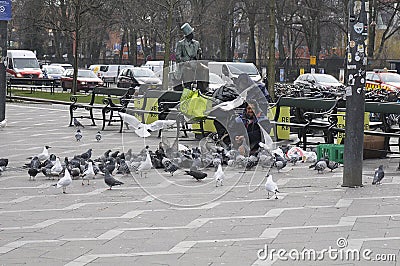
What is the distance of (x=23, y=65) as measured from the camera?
4881cm

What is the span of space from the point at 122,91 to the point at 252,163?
9.20 metres

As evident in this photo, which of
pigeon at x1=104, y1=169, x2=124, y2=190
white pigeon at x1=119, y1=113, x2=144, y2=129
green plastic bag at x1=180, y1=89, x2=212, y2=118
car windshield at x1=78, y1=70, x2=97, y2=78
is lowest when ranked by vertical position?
pigeon at x1=104, y1=169, x2=124, y2=190

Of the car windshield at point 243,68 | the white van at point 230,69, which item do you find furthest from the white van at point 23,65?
the white van at point 230,69

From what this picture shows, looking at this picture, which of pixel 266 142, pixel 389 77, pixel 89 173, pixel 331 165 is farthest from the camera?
pixel 389 77

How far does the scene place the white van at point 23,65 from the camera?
157 feet

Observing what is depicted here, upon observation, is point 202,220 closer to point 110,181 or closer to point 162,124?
point 110,181

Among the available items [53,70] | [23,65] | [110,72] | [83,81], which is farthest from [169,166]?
[110,72]

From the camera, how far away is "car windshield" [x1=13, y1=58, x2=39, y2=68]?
160 ft

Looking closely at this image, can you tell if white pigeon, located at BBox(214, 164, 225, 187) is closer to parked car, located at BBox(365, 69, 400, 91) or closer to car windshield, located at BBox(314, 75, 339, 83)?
parked car, located at BBox(365, 69, 400, 91)

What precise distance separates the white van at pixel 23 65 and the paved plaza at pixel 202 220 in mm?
36132

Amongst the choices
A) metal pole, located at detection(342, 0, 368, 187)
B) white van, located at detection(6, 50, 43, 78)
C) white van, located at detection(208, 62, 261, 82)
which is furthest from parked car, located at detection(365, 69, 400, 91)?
metal pole, located at detection(342, 0, 368, 187)

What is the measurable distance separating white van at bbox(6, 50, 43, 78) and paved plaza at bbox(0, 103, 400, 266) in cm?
3613

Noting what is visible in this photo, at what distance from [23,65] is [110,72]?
13150 mm

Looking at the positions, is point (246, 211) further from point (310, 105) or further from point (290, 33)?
point (290, 33)
